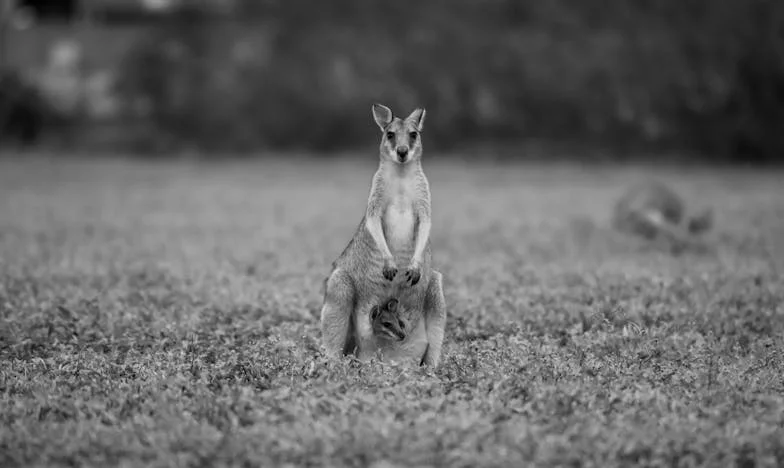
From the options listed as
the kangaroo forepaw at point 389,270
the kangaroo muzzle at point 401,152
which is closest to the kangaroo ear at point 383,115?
the kangaroo muzzle at point 401,152

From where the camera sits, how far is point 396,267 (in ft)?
21.4

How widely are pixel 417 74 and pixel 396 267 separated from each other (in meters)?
25.1

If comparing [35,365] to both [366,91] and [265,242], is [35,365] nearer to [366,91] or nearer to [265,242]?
[265,242]

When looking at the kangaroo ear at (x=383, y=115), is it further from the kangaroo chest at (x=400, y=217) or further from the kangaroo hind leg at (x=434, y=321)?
the kangaroo hind leg at (x=434, y=321)

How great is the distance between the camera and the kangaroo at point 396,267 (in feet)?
21.6

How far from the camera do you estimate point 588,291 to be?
9.71 meters

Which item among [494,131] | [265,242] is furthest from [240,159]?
[265,242]

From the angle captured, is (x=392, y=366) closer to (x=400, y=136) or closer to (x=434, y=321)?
(x=434, y=321)

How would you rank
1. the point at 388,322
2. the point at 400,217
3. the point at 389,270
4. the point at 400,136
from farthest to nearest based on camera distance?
the point at 400,217 < the point at 400,136 < the point at 388,322 < the point at 389,270

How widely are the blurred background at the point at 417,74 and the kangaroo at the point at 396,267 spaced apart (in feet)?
77.8

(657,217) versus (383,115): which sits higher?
(383,115)

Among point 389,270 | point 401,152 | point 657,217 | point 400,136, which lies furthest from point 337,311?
point 657,217

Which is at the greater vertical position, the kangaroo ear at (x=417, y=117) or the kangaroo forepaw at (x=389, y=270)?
the kangaroo ear at (x=417, y=117)

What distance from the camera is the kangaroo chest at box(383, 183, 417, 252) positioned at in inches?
264
